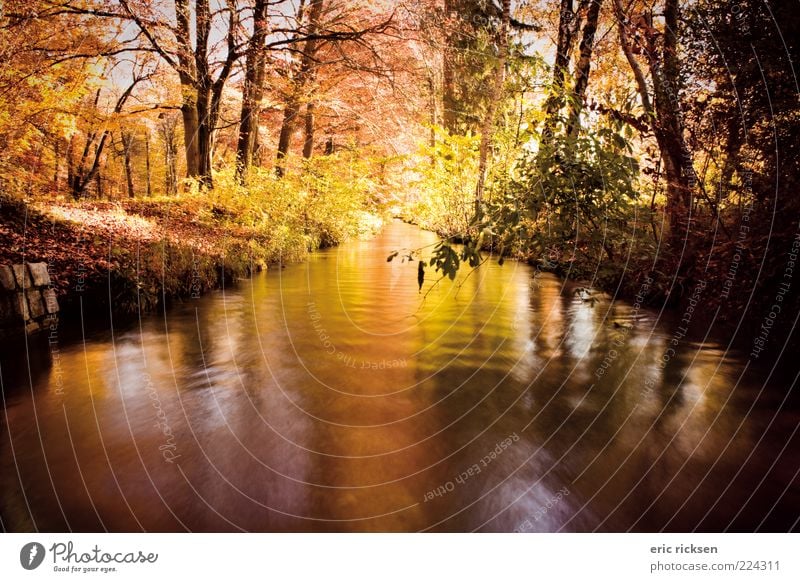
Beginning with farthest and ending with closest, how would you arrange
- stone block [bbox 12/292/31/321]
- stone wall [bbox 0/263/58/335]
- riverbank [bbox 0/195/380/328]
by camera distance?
riverbank [bbox 0/195/380/328]
stone block [bbox 12/292/31/321]
stone wall [bbox 0/263/58/335]

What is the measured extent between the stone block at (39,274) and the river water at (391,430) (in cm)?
71

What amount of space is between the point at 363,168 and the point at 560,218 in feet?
36.3

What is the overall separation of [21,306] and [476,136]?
26.0 feet

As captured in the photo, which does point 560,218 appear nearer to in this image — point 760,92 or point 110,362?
point 760,92

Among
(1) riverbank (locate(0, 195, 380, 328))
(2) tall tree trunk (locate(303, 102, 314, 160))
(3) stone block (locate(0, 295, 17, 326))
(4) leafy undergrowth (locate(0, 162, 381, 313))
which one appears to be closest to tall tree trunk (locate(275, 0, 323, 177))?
(2) tall tree trunk (locate(303, 102, 314, 160))

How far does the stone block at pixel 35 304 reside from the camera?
505cm

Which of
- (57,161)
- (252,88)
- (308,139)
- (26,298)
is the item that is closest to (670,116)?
(26,298)

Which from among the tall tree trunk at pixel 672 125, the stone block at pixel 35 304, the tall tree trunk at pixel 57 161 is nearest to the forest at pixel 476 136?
the tall tree trunk at pixel 672 125

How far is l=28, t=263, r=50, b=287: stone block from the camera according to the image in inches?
198

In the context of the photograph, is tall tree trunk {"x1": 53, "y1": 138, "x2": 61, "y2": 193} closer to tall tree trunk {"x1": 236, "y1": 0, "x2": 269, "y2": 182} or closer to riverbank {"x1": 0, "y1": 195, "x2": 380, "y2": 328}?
tall tree trunk {"x1": 236, "y1": 0, "x2": 269, "y2": 182}

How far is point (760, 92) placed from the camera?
345 cm

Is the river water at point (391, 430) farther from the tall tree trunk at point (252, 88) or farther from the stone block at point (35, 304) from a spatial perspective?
the tall tree trunk at point (252, 88)

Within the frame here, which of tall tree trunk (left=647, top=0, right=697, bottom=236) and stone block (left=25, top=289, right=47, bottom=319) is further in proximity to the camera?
stone block (left=25, top=289, right=47, bottom=319)

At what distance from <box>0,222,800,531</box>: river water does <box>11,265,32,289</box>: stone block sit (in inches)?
30.0
